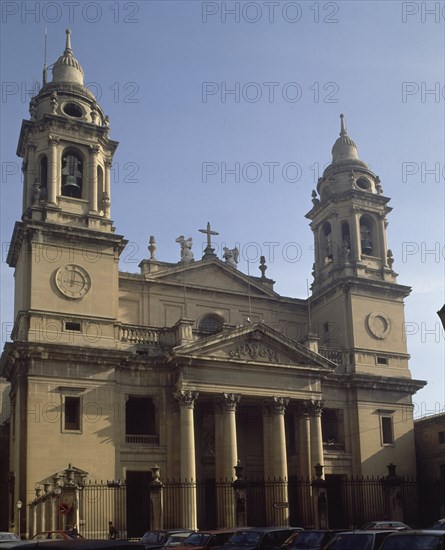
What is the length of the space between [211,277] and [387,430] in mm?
13202

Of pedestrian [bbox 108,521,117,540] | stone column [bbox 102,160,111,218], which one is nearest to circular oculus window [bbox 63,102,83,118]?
stone column [bbox 102,160,111,218]

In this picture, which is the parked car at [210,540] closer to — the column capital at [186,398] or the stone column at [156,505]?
the stone column at [156,505]

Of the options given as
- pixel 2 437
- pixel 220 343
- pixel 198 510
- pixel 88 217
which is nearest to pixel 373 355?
pixel 220 343

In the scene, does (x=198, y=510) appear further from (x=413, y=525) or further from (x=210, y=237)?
(x=210, y=237)

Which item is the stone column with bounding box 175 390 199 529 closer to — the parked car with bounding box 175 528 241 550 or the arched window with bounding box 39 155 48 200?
the parked car with bounding box 175 528 241 550

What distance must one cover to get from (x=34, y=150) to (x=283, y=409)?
18628mm

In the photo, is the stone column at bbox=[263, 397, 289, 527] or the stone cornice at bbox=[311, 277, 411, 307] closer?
the stone column at bbox=[263, 397, 289, 527]

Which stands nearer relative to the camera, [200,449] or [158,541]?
[158,541]

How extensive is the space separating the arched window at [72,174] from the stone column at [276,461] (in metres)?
14.9

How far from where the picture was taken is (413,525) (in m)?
39.7

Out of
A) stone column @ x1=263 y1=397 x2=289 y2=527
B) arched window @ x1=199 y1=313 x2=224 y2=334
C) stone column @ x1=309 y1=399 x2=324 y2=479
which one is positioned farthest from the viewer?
arched window @ x1=199 y1=313 x2=224 y2=334

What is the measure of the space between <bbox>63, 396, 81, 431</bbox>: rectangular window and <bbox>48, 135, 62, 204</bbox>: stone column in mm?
10077

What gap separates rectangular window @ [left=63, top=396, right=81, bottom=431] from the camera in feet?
116

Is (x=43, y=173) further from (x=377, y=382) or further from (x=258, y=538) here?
(x=258, y=538)
